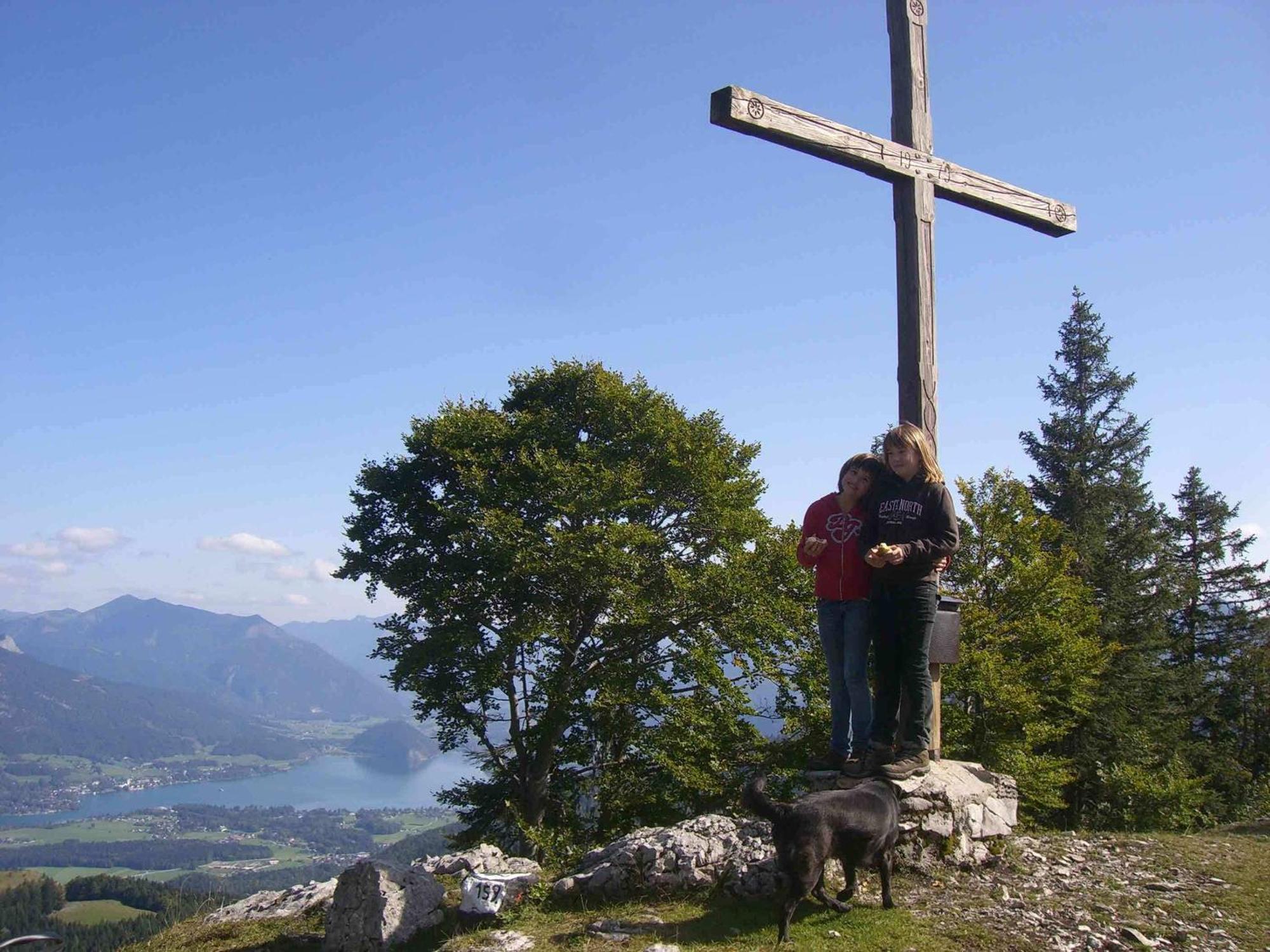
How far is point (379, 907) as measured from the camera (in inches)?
289

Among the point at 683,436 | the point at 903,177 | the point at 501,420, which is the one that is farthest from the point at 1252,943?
the point at 501,420

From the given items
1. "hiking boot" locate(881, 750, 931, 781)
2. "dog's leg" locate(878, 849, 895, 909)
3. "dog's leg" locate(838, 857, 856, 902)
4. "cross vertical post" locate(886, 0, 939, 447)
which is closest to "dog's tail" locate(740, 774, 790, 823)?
"dog's leg" locate(838, 857, 856, 902)

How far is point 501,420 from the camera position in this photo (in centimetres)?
2125

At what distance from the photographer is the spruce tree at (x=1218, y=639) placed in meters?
28.0

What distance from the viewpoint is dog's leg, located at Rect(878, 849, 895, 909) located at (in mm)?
5820

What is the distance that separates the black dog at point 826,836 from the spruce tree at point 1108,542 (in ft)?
59.9

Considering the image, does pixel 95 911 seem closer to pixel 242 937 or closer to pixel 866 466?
pixel 242 937

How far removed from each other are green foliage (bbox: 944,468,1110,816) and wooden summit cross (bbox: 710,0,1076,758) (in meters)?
9.97

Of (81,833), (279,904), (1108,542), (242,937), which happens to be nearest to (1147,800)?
(1108,542)

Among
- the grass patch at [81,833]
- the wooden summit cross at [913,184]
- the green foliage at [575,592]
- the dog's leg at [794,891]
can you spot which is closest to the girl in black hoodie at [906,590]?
the wooden summit cross at [913,184]

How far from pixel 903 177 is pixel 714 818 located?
5.90 metres

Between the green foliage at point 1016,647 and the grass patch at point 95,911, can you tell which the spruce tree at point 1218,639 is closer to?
the green foliage at point 1016,647

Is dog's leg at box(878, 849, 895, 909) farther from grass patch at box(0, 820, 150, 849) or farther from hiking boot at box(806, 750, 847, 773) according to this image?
grass patch at box(0, 820, 150, 849)

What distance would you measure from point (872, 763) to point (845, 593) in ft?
4.39
